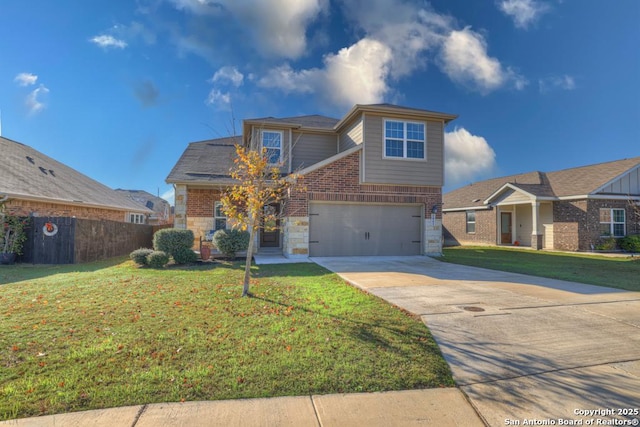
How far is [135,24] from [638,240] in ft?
84.1

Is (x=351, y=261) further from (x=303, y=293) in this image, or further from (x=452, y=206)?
(x=452, y=206)

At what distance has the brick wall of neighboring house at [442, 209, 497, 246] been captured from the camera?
824 inches

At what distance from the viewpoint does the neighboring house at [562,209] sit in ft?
55.1

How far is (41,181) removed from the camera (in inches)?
563

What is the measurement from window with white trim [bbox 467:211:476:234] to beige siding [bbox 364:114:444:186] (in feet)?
38.4

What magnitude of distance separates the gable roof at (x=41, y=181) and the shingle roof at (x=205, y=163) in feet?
17.9

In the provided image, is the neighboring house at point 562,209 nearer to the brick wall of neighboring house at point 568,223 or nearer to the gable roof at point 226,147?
the brick wall of neighboring house at point 568,223

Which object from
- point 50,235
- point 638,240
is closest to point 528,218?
point 638,240

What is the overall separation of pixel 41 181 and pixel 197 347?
628 inches

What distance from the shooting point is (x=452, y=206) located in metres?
24.4

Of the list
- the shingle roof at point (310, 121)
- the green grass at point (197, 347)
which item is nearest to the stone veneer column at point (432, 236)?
the shingle roof at point (310, 121)

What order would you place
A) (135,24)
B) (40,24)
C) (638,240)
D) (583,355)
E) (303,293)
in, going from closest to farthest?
(583,355) < (303,293) < (40,24) < (135,24) < (638,240)

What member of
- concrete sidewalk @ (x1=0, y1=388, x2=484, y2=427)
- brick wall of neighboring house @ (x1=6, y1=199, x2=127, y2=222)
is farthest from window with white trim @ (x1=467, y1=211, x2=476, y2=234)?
brick wall of neighboring house @ (x1=6, y1=199, x2=127, y2=222)

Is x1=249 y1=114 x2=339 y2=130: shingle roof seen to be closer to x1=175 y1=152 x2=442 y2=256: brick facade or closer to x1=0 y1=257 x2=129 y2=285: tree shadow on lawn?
x1=175 y1=152 x2=442 y2=256: brick facade
